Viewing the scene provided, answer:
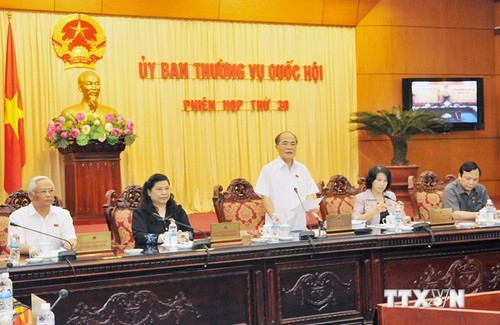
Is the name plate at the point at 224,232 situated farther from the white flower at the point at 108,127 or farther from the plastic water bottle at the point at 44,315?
the white flower at the point at 108,127

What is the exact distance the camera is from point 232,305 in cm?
422

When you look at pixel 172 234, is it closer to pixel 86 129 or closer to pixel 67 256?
pixel 67 256

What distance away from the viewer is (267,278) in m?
4.30

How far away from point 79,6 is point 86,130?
1.89 meters

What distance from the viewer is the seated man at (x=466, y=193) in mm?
5469

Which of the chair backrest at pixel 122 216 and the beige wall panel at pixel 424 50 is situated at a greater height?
the beige wall panel at pixel 424 50

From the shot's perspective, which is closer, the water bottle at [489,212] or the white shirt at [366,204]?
the water bottle at [489,212]

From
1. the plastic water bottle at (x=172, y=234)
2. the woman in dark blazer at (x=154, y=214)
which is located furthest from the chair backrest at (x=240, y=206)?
the plastic water bottle at (x=172, y=234)

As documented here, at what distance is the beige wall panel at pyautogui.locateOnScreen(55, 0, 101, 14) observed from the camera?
29.2 ft

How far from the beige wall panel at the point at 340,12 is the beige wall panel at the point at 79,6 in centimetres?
309

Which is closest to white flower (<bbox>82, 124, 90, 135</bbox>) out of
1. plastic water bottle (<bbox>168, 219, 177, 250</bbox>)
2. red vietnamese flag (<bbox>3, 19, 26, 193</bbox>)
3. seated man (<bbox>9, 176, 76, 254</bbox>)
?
red vietnamese flag (<bbox>3, 19, 26, 193</bbox>)

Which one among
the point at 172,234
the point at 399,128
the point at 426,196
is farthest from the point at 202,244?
the point at 399,128

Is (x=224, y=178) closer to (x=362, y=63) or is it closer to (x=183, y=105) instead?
(x=183, y=105)

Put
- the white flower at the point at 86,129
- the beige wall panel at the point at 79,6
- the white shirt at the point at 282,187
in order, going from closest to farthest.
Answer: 1. the white shirt at the point at 282,187
2. the white flower at the point at 86,129
3. the beige wall panel at the point at 79,6
